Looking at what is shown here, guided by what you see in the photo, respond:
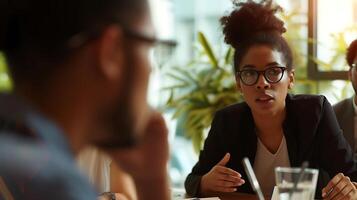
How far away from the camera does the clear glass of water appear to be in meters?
1.30

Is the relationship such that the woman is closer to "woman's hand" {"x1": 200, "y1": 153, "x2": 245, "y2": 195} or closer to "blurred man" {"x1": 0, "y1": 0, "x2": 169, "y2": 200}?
"woman's hand" {"x1": 200, "y1": 153, "x2": 245, "y2": 195}

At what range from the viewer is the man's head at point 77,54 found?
2.42 feet

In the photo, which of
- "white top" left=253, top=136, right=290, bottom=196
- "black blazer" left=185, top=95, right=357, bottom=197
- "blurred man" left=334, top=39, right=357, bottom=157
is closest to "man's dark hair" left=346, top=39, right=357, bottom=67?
"blurred man" left=334, top=39, right=357, bottom=157

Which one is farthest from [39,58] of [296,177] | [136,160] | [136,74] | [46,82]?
[296,177]

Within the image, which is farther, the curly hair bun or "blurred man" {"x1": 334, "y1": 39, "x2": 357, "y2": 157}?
"blurred man" {"x1": 334, "y1": 39, "x2": 357, "y2": 157}

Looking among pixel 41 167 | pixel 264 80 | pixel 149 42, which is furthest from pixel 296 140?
pixel 41 167

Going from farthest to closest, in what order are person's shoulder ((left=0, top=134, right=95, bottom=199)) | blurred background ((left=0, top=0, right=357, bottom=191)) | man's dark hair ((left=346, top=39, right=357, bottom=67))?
blurred background ((left=0, top=0, right=357, bottom=191))
man's dark hair ((left=346, top=39, right=357, bottom=67))
person's shoulder ((left=0, top=134, right=95, bottom=199))

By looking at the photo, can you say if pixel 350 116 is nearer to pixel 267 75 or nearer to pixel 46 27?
pixel 267 75

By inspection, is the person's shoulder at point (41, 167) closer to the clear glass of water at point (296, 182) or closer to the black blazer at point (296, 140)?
the clear glass of water at point (296, 182)

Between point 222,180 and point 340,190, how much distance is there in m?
0.41

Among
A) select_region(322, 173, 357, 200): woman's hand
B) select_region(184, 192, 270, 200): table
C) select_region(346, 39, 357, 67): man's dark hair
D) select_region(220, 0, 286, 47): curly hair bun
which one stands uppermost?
select_region(220, 0, 286, 47): curly hair bun

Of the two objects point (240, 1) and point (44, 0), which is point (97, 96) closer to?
point (44, 0)

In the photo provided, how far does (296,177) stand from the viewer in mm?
1302

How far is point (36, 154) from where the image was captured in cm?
73
